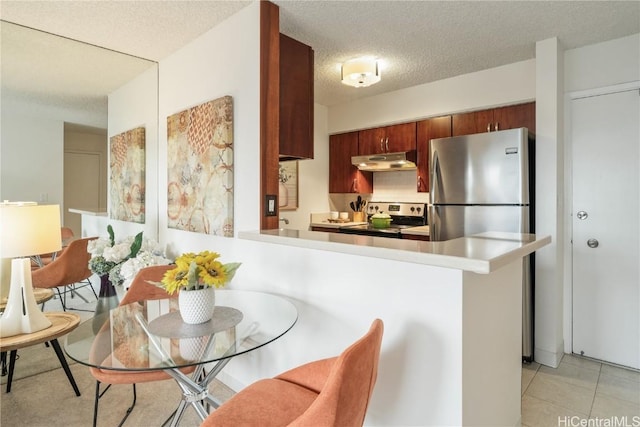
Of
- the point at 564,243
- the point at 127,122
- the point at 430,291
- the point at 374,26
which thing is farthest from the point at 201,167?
the point at 564,243

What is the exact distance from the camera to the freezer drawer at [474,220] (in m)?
2.63

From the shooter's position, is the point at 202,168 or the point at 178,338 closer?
the point at 178,338

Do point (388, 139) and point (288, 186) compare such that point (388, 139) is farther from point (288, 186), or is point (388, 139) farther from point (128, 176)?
point (128, 176)

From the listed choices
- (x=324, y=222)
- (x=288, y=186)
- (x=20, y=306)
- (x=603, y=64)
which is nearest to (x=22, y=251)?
(x=20, y=306)

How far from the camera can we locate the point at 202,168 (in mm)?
2578

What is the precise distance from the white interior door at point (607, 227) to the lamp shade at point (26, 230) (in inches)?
141

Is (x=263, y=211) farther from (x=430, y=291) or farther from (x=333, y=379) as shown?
(x=333, y=379)

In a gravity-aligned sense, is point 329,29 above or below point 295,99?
above

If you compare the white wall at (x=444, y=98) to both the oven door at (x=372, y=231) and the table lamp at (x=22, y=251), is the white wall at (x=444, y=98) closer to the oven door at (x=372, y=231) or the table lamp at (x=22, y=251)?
the oven door at (x=372, y=231)

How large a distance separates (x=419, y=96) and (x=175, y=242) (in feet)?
9.17

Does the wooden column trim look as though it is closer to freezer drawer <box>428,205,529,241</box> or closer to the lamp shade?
the lamp shade

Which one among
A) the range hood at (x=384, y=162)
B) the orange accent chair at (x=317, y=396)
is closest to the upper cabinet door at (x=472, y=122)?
the range hood at (x=384, y=162)

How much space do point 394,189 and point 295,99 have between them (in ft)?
7.36

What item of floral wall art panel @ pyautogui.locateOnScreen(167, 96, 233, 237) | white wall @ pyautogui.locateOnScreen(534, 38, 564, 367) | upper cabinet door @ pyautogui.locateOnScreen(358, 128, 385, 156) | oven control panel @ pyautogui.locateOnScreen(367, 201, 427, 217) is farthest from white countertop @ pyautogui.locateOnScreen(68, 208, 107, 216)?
white wall @ pyautogui.locateOnScreen(534, 38, 564, 367)
